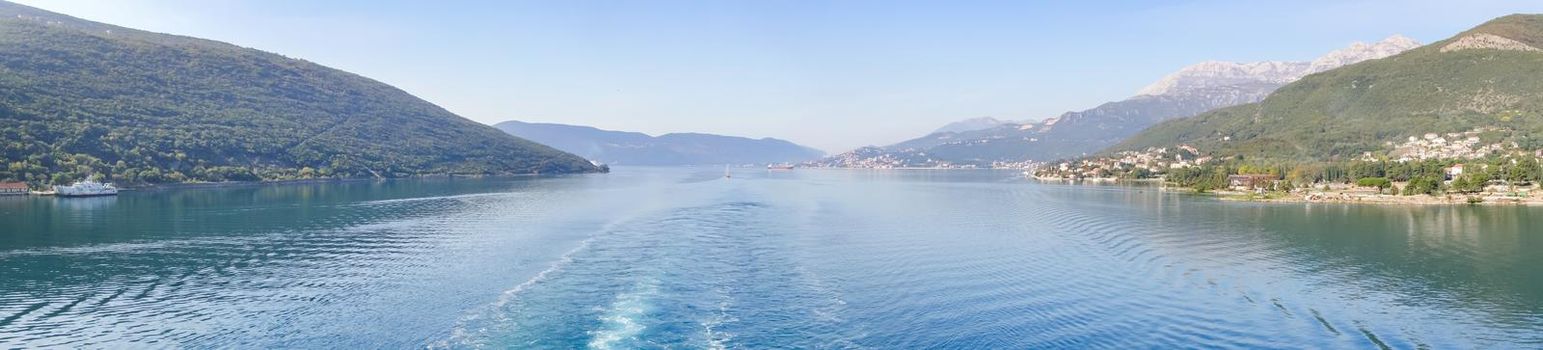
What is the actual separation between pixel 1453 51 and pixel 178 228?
499ft

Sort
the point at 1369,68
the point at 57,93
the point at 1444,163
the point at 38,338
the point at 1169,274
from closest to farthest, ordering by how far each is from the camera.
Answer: the point at 38,338, the point at 1169,274, the point at 1444,163, the point at 57,93, the point at 1369,68

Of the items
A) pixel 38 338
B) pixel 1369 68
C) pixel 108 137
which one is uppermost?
pixel 1369 68

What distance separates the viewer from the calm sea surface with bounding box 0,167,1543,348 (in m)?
15.0

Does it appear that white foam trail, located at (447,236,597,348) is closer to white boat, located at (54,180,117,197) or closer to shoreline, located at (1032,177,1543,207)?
white boat, located at (54,180,117,197)

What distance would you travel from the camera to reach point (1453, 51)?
122688 millimetres

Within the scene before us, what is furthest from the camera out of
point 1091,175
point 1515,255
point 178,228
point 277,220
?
point 1091,175

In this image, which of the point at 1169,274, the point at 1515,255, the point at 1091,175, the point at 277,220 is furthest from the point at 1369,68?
the point at 277,220

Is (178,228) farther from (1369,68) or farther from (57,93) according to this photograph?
(1369,68)

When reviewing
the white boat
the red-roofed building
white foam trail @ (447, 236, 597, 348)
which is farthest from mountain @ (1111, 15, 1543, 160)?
the red-roofed building

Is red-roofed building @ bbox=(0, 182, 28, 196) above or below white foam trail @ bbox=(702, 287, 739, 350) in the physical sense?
above

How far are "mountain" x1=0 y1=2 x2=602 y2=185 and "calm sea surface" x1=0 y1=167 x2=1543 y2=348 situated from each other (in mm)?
36163

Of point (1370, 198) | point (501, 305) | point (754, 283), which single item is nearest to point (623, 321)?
point (501, 305)

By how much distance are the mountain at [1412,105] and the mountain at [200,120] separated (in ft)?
358

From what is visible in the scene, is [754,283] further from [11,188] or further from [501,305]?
[11,188]
